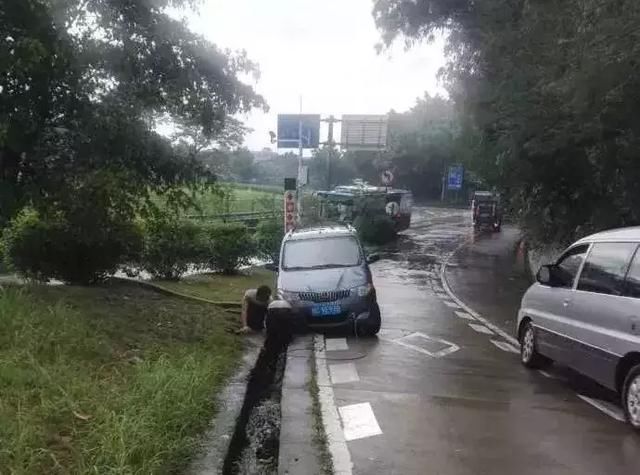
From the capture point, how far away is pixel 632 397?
586 cm

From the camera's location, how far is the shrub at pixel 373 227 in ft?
96.9

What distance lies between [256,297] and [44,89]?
4309mm

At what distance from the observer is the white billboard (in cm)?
2959

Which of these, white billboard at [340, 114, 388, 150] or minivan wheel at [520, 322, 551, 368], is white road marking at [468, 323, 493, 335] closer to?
minivan wheel at [520, 322, 551, 368]

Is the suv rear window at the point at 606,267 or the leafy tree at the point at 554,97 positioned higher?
the leafy tree at the point at 554,97

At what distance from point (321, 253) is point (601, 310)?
5913 mm

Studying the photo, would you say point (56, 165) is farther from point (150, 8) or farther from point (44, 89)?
point (150, 8)

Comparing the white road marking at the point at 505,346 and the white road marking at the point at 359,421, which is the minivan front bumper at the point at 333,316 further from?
the white road marking at the point at 359,421

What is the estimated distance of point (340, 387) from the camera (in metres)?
7.39

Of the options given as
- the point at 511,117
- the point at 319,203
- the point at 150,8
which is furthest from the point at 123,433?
the point at 319,203

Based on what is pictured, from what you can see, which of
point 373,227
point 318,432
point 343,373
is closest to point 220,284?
point 343,373

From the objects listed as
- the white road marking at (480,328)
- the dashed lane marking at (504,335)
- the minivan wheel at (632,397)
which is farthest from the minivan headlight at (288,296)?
the minivan wheel at (632,397)

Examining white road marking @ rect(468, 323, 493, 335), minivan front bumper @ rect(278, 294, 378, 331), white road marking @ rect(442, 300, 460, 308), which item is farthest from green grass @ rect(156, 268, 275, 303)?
white road marking @ rect(468, 323, 493, 335)

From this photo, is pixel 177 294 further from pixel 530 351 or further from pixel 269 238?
pixel 269 238
